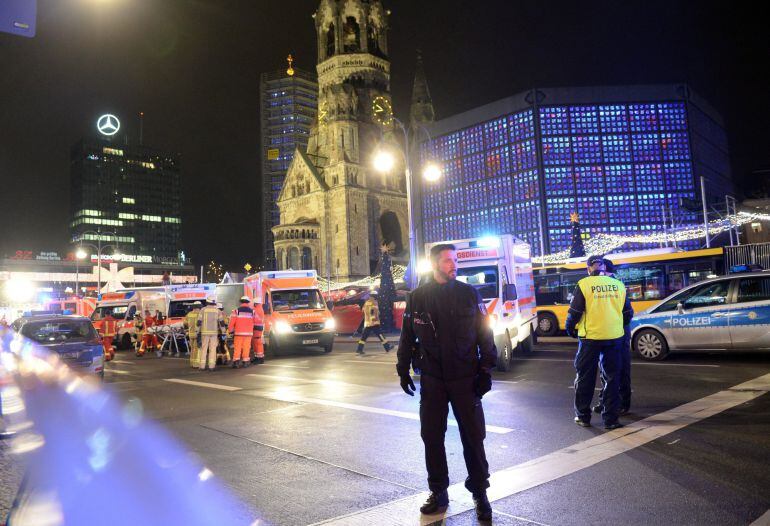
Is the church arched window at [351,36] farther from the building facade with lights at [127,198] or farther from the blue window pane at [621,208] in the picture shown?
the building facade with lights at [127,198]

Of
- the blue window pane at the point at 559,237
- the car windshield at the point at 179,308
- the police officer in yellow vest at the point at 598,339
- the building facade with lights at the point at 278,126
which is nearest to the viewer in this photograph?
the police officer in yellow vest at the point at 598,339

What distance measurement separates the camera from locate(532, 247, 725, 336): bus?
65.2 ft

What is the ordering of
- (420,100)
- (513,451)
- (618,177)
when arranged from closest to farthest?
1. (513,451)
2. (618,177)
3. (420,100)

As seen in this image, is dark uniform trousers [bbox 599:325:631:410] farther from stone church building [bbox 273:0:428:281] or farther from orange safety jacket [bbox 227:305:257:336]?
stone church building [bbox 273:0:428:281]

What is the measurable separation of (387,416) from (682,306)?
755 cm

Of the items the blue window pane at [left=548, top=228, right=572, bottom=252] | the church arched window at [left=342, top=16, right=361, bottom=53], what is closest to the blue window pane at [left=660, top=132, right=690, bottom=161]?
the blue window pane at [left=548, top=228, right=572, bottom=252]

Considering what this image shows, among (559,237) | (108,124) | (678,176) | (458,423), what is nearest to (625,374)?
(458,423)

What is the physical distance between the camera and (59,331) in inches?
429

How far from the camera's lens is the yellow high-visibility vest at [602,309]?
6359mm

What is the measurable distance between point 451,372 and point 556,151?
82.7 meters

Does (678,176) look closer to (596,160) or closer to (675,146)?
(675,146)

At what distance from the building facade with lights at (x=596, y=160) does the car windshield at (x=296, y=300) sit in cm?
6347

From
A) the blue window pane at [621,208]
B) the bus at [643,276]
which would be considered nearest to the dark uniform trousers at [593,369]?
the bus at [643,276]

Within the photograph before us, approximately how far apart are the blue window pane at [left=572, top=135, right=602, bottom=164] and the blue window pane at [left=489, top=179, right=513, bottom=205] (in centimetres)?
1032
